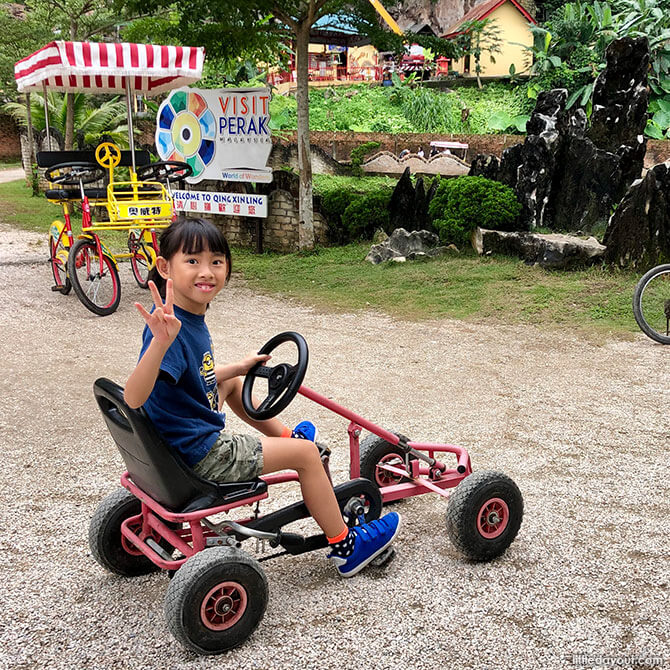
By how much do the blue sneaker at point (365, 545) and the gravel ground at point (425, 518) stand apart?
0.08 m

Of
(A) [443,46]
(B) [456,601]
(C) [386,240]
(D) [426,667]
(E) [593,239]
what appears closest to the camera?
(D) [426,667]

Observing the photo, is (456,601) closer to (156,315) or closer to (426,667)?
(426,667)

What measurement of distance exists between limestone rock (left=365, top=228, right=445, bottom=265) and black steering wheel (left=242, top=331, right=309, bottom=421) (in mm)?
7118

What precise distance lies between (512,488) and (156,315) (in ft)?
5.60

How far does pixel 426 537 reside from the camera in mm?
3395

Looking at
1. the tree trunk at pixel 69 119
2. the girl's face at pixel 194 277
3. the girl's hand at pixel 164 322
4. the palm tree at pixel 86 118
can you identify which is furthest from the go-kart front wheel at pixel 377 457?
the palm tree at pixel 86 118

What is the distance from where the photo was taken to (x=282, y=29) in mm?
10539

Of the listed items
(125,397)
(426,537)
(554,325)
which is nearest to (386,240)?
(554,325)

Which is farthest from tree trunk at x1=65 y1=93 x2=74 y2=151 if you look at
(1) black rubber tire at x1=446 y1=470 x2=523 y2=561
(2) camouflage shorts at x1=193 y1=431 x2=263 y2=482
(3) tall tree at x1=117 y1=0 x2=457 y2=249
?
(1) black rubber tire at x1=446 y1=470 x2=523 y2=561

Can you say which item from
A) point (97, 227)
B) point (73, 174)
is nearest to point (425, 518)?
point (97, 227)

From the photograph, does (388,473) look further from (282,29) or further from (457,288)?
(282,29)

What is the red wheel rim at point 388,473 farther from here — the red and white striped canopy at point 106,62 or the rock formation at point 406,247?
the red and white striped canopy at point 106,62

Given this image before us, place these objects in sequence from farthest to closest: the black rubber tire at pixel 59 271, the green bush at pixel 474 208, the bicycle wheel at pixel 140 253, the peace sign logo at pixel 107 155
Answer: the green bush at pixel 474 208, the bicycle wheel at pixel 140 253, the black rubber tire at pixel 59 271, the peace sign logo at pixel 107 155

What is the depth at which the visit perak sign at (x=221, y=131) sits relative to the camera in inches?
416
